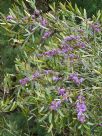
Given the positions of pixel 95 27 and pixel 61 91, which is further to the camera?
pixel 95 27

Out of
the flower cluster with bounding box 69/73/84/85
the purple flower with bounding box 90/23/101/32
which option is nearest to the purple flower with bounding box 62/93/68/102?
the flower cluster with bounding box 69/73/84/85

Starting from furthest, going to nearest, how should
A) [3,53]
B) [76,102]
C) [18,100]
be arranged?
1. [3,53]
2. [18,100]
3. [76,102]

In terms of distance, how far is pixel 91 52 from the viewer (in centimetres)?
229

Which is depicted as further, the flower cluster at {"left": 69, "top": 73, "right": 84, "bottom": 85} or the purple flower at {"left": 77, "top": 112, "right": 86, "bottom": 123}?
the flower cluster at {"left": 69, "top": 73, "right": 84, "bottom": 85}

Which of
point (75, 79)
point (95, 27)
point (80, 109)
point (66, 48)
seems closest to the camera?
point (80, 109)

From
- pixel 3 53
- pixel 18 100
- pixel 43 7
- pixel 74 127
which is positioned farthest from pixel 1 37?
pixel 74 127

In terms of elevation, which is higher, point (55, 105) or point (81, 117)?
point (55, 105)

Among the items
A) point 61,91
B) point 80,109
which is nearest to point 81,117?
point 80,109

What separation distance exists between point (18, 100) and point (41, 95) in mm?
299

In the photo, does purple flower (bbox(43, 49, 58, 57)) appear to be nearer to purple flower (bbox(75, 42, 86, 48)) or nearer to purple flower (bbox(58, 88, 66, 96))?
purple flower (bbox(75, 42, 86, 48))

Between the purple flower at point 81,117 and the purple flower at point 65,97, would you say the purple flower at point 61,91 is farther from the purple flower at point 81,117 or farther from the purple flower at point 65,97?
the purple flower at point 81,117

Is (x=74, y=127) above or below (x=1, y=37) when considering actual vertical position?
below

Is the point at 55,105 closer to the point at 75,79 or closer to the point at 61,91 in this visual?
the point at 61,91

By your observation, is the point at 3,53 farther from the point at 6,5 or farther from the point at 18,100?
the point at 18,100
